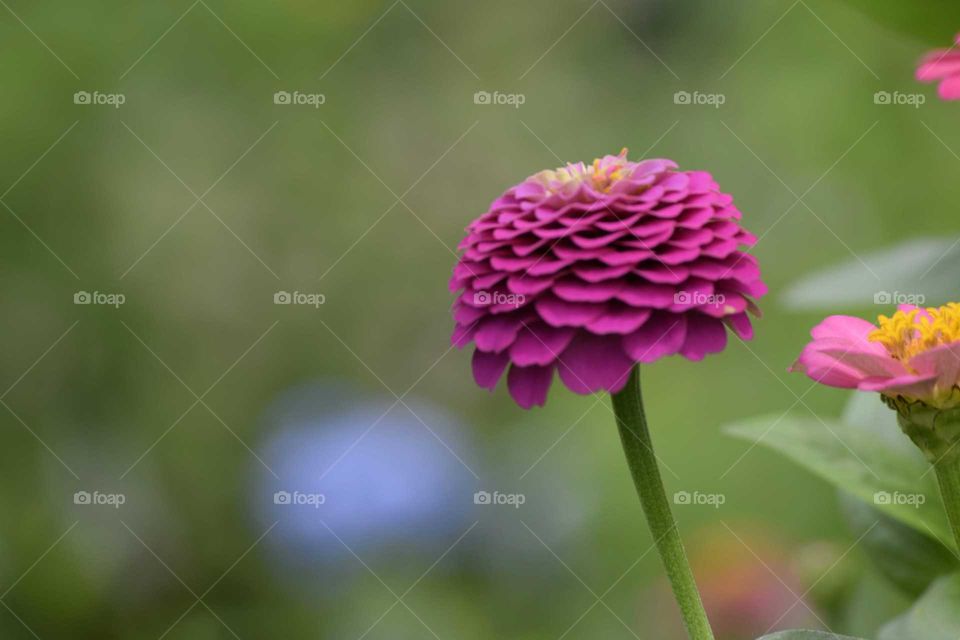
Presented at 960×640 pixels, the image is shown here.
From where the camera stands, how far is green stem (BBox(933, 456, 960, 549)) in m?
0.36

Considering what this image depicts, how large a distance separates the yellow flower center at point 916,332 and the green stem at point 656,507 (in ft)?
0.29

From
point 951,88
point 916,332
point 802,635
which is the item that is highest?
point 951,88

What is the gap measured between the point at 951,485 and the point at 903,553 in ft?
0.47

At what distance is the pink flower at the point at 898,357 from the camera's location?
350mm

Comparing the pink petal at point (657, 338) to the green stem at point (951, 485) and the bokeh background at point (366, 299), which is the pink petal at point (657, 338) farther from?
the bokeh background at point (366, 299)

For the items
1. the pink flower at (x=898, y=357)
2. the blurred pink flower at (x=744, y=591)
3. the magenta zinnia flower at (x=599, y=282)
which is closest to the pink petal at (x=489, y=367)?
the magenta zinnia flower at (x=599, y=282)

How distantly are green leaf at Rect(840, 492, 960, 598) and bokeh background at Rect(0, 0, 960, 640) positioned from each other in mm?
258

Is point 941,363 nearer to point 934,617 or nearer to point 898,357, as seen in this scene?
point 898,357

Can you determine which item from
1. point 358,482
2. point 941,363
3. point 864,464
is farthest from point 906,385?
point 358,482

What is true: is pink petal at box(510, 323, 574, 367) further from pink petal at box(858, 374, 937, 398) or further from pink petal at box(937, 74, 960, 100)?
pink petal at box(937, 74, 960, 100)

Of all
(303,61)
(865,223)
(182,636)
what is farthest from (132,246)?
(865,223)

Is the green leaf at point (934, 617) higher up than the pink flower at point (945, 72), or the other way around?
the pink flower at point (945, 72)

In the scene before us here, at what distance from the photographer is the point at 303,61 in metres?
1.03

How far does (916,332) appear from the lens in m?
0.37
